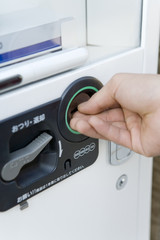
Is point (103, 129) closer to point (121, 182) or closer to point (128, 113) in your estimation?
point (128, 113)

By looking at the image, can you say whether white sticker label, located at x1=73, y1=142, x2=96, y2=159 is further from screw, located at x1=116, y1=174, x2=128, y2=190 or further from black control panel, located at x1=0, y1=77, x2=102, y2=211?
screw, located at x1=116, y1=174, x2=128, y2=190

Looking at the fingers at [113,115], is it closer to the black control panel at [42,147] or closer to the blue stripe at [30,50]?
the black control panel at [42,147]

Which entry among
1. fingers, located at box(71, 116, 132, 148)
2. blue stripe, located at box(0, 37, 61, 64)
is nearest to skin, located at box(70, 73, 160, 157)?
fingers, located at box(71, 116, 132, 148)

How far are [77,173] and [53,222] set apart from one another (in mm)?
92

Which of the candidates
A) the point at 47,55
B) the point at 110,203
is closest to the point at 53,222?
the point at 110,203

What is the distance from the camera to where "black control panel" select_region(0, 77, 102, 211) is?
531 millimetres

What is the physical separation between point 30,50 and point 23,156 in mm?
153

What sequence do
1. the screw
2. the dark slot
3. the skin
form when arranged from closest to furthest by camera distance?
1. the dark slot
2. the skin
3. the screw

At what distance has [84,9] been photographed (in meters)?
0.63

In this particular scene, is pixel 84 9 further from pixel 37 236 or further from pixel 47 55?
pixel 37 236

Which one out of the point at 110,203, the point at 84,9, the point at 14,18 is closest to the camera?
the point at 14,18

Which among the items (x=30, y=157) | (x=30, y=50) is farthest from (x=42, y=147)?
(x=30, y=50)

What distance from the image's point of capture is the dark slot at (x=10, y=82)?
48 cm

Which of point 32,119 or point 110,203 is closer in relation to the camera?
point 32,119
